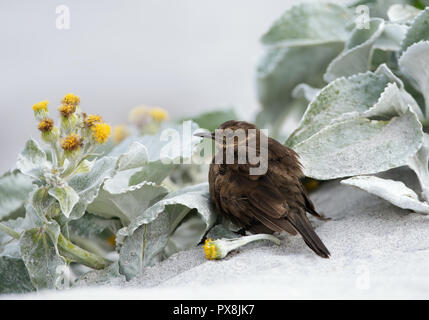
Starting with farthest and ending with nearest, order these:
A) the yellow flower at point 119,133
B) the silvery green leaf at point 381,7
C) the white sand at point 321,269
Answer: the yellow flower at point 119,133, the silvery green leaf at point 381,7, the white sand at point 321,269

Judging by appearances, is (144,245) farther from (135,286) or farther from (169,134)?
(169,134)

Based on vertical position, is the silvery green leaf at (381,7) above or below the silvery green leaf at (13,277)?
above

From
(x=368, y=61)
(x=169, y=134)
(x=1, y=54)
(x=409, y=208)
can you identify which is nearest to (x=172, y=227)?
(x=169, y=134)

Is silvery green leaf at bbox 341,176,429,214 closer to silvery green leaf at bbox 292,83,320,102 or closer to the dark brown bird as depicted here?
the dark brown bird

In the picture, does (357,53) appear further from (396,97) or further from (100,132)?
(100,132)

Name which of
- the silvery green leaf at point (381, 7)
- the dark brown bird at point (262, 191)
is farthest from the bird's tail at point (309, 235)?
the silvery green leaf at point (381, 7)

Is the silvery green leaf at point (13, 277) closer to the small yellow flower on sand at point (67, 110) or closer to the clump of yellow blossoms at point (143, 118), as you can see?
the small yellow flower on sand at point (67, 110)

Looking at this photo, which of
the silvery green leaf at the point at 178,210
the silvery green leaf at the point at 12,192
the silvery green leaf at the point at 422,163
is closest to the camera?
the silvery green leaf at the point at 178,210
